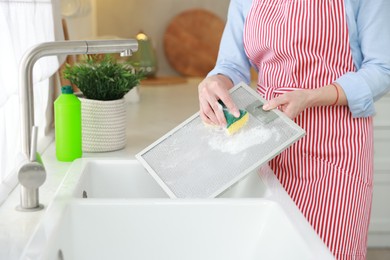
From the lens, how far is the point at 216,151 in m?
1.47

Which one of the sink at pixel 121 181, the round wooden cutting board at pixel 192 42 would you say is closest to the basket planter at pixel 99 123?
the sink at pixel 121 181

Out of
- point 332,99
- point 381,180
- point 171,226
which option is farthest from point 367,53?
point 381,180

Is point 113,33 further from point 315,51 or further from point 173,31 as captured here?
point 315,51

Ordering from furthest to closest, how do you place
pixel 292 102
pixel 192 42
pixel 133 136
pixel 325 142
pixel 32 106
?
pixel 192 42 < pixel 133 136 < pixel 325 142 < pixel 292 102 < pixel 32 106

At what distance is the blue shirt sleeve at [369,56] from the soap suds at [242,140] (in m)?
0.20

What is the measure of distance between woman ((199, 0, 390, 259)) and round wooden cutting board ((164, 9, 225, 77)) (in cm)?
252

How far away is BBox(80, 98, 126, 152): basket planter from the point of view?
1.94m

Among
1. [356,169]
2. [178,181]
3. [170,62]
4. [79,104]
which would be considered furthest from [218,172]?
[170,62]

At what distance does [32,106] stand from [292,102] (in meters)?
Result: 0.52

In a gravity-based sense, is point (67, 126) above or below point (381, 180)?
above

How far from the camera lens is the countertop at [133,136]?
1.21 m

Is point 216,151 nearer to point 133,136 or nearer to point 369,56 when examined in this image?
point 369,56

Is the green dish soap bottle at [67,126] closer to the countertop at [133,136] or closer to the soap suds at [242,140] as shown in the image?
the countertop at [133,136]

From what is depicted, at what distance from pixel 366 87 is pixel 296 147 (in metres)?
0.20
